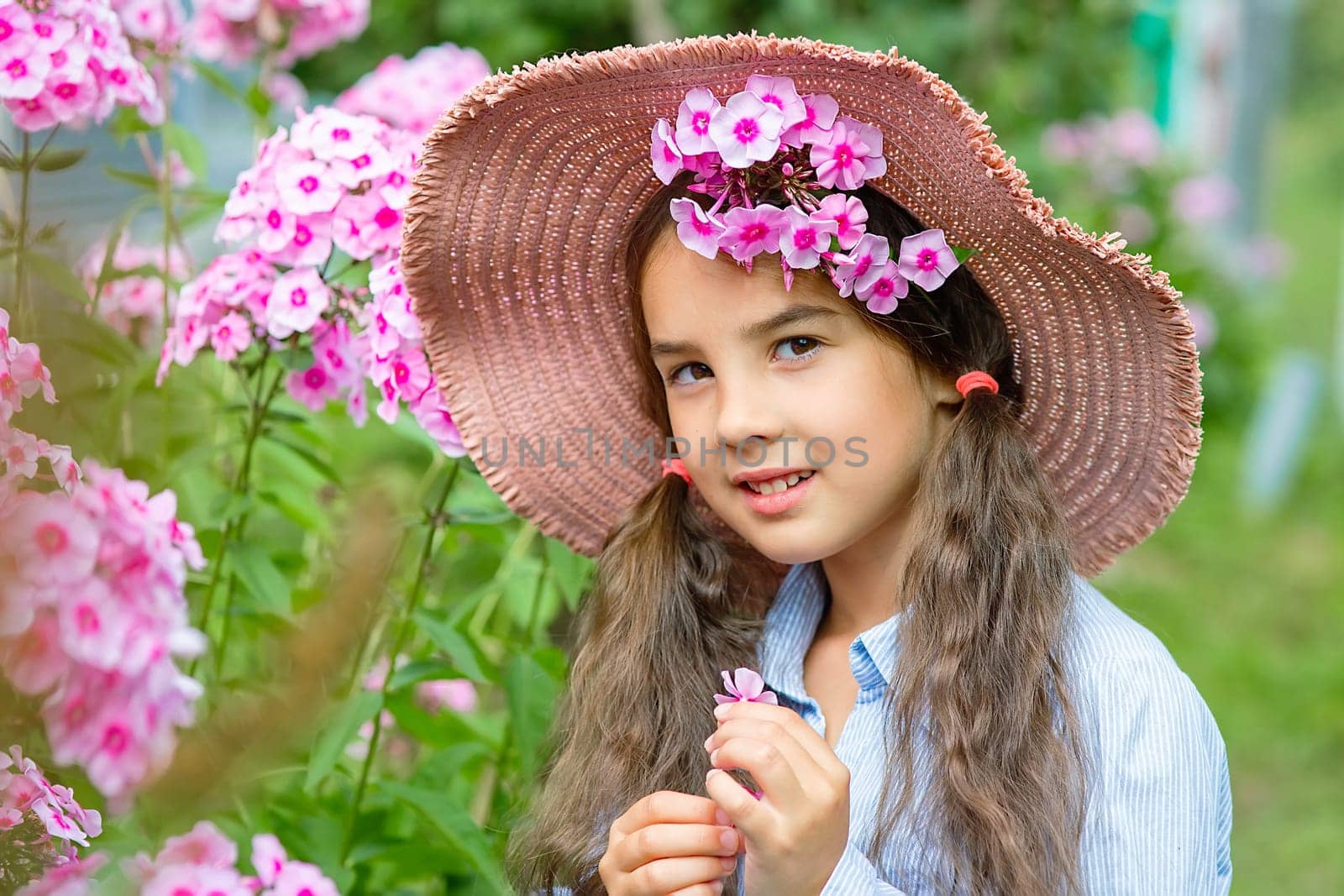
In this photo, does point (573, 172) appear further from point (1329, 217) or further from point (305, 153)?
point (1329, 217)

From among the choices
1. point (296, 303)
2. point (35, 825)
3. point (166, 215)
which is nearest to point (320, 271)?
point (296, 303)

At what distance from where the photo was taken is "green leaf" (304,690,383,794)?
1585 mm

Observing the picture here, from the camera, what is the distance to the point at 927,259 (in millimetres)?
1448

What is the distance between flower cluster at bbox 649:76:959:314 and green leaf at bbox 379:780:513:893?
730mm

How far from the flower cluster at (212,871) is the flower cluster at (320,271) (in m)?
0.51

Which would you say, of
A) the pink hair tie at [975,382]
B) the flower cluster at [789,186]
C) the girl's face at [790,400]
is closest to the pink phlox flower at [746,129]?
the flower cluster at [789,186]

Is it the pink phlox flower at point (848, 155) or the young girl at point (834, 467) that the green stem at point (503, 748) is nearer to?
the young girl at point (834, 467)

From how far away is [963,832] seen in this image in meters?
1.35

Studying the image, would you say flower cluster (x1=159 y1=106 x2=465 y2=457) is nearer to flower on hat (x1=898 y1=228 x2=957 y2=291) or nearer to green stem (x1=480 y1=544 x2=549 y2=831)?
green stem (x1=480 y1=544 x2=549 y2=831)

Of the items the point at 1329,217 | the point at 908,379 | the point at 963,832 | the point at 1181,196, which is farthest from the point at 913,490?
the point at 1329,217

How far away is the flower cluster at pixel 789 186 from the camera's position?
4.50 ft

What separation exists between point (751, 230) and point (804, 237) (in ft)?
0.17

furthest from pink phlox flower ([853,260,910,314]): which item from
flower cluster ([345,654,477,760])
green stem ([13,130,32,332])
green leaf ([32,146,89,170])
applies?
flower cluster ([345,654,477,760])

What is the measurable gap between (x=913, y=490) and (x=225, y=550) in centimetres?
87
